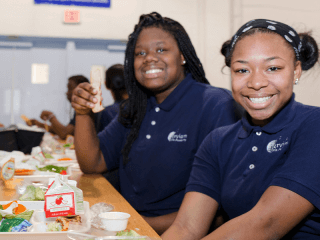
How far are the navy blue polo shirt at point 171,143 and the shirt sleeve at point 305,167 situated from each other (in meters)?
0.53

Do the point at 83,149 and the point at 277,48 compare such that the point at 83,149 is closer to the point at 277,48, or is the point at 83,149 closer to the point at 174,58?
the point at 174,58

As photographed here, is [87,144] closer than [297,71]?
No

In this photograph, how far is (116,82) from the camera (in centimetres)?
297

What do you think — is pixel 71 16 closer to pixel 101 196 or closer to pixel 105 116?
pixel 105 116

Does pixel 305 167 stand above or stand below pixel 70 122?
above

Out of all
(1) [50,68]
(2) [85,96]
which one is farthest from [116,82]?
(1) [50,68]

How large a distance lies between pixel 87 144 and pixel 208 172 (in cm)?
74

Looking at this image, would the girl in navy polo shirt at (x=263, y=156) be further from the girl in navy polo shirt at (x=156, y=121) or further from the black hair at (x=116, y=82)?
the black hair at (x=116, y=82)

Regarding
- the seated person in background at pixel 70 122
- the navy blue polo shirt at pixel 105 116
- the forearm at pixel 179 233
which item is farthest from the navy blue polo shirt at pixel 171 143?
the seated person in background at pixel 70 122

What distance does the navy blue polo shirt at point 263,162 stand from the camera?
0.84m

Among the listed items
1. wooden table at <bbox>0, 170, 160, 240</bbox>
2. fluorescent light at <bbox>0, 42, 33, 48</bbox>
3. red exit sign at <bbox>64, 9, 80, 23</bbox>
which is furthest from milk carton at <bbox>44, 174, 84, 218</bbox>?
fluorescent light at <bbox>0, 42, 33, 48</bbox>

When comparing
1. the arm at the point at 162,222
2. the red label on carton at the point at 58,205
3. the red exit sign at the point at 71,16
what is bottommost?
the arm at the point at 162,222

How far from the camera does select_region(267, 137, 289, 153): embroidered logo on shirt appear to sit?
3.09 ft

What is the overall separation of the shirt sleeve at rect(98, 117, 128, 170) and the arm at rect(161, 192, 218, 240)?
28.2 inches
